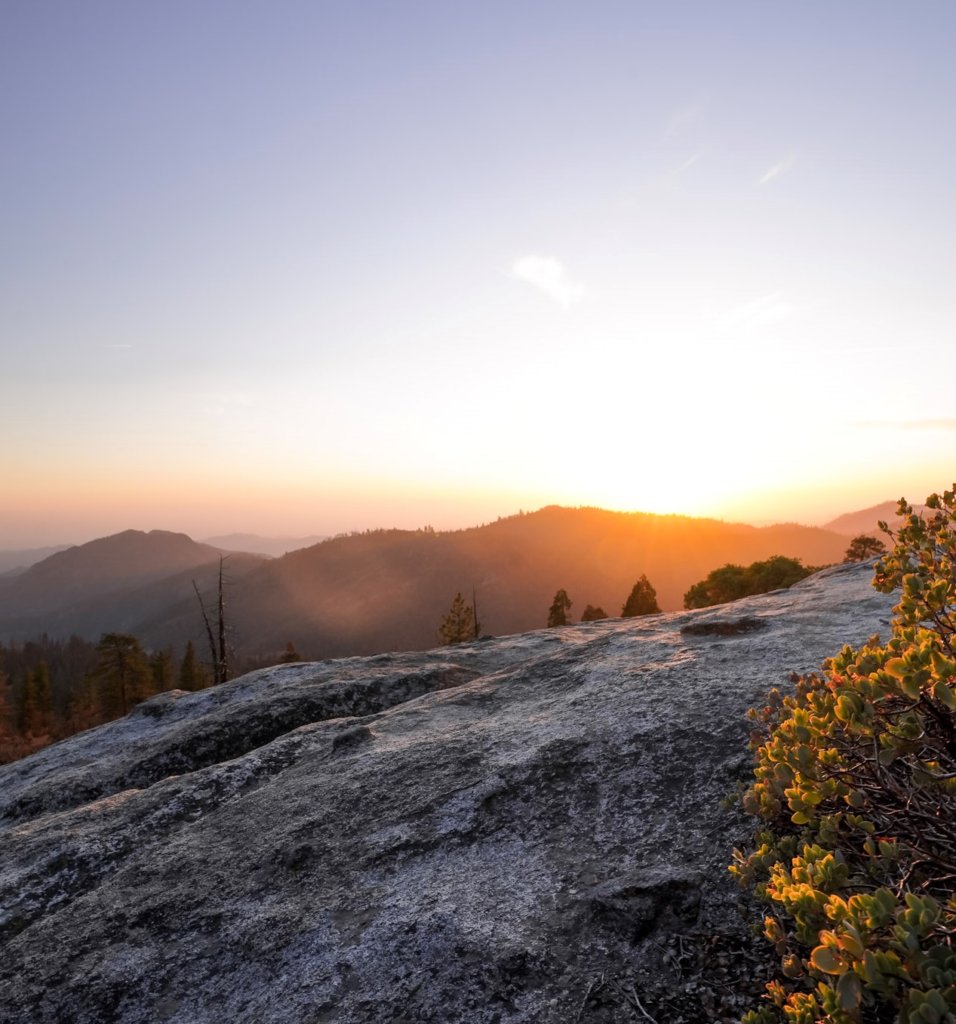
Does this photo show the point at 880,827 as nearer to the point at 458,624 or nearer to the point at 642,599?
the point at 642,599

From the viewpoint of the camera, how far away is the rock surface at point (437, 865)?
5.31m

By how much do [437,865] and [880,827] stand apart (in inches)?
183

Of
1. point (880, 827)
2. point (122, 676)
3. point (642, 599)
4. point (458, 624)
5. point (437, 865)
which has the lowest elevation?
point (122, 676)

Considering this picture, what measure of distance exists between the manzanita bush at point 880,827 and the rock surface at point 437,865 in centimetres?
146

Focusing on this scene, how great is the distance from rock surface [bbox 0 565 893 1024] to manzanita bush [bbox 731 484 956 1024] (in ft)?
4.79

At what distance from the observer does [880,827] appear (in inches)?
147

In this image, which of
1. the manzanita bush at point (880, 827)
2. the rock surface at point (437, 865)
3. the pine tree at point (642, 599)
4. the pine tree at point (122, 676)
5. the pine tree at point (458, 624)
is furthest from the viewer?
the pine tree at point (458, 624)

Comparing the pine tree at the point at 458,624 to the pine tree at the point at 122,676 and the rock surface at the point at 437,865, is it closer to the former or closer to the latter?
the pine tree at the point at 122,676

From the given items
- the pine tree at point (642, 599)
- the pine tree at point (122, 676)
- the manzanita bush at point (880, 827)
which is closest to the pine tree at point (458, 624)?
the pine tree at point (642, 599)

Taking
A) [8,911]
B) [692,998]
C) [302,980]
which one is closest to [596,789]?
[692,998]

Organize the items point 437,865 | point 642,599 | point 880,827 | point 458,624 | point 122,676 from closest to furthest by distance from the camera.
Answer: point 880,827 → point 437,865 → point 642,599 → point 122,676 → point 458,624

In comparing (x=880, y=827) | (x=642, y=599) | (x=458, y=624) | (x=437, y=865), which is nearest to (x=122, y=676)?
(x=458, y=624)

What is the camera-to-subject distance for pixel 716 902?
552 centimetres

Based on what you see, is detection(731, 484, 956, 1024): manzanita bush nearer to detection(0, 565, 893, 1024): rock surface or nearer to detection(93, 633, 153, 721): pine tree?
detection(0, 565, 893, 1024): rock surface
